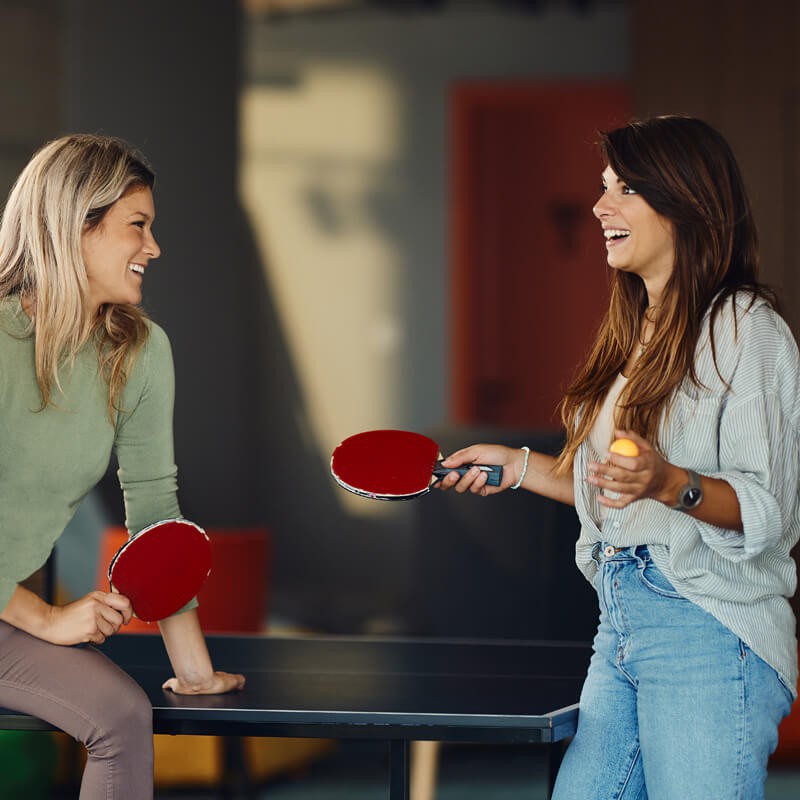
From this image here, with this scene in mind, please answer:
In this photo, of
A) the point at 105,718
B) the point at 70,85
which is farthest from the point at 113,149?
the point at 70,85

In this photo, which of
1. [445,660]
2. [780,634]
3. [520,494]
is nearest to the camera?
[780,634]

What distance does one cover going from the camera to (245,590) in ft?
12.8

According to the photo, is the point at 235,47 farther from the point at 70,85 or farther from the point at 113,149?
the point at 113,149

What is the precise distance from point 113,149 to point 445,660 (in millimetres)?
1052

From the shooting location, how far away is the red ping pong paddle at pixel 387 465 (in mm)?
1948

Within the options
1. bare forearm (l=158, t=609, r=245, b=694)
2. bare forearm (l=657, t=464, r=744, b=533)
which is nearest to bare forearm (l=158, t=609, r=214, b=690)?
bare forearm (l=158, t=609, r=245, b=694)

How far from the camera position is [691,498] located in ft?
5.35

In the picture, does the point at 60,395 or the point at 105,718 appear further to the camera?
the point at 60,395

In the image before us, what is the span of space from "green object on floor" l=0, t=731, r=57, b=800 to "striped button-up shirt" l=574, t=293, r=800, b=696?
1.82 metres

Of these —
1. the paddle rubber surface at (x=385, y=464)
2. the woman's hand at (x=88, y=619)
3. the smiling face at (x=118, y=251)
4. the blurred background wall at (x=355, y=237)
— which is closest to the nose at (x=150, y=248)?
the smiling face at (x=118, y=251)

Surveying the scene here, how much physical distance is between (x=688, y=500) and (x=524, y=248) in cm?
703

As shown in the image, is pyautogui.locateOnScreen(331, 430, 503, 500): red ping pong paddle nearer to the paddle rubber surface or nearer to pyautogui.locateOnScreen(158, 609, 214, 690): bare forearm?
the paddle rubber surface

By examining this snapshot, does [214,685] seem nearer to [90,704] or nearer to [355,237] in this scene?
[90,704]

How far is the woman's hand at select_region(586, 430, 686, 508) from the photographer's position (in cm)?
157
